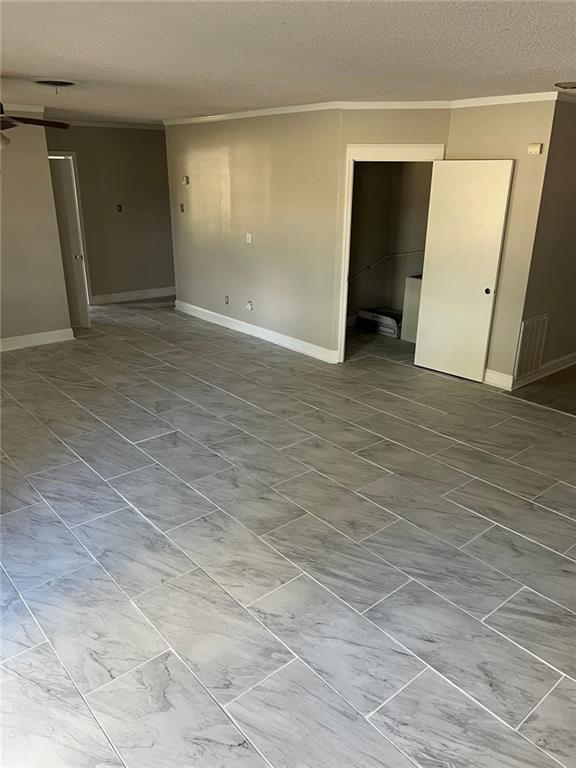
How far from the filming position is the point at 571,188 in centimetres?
494

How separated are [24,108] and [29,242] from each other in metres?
1.38

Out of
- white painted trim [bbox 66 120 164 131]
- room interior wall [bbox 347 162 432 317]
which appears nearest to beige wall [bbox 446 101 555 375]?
room interior wall [bbox 347 162 432 317]

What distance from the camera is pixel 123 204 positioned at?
343 inches

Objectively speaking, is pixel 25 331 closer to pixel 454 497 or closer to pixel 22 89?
pixel 22 89

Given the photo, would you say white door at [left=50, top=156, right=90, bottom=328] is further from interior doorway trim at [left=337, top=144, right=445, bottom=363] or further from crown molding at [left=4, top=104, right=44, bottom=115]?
interior doorway trim at [left=337, top=144, right=445, bottom=363]

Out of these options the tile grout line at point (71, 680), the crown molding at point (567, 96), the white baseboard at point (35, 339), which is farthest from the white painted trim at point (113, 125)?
the tile grout line at point (71, 680)

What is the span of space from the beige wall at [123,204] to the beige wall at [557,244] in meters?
6.25

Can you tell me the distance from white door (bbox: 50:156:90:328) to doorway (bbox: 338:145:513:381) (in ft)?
11.5

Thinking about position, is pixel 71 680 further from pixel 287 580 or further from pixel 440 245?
pixel 440 245

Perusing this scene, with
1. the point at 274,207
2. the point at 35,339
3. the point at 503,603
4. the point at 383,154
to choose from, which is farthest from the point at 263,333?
the point at 503,603

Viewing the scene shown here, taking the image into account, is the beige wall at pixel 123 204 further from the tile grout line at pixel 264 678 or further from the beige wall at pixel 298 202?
the tile grout line at pixel 264 678

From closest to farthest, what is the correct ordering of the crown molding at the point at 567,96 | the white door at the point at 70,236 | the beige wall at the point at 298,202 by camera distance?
the crown molding at the point at 567,96
the beige wall at the point at 298,202
the white door at the point at 70,236

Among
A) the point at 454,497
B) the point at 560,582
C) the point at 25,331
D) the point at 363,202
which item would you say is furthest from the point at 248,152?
the point at 560,582

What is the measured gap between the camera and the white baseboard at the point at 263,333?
6.09 metres
